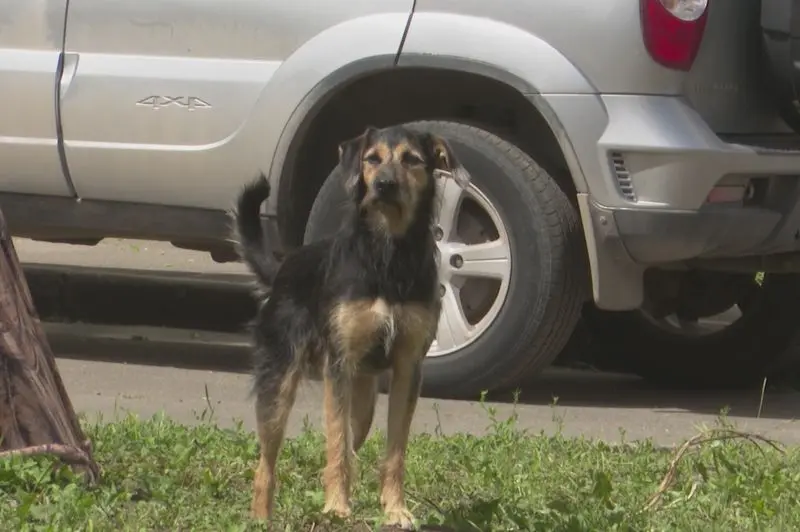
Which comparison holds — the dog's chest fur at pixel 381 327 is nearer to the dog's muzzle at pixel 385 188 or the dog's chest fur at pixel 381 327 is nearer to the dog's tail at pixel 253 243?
the dog's muzzle at pixel 385 188

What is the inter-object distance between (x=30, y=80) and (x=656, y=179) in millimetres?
2651

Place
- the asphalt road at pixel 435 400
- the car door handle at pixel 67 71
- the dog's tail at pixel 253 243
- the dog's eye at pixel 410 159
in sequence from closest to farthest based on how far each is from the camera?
the dog's eye at pixel 410 159, the dog's tail at pixel 253 243, the asphalt road at pixel 435 400, the car door handle at pixel 67 71

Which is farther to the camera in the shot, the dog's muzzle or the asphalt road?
the asphalt road

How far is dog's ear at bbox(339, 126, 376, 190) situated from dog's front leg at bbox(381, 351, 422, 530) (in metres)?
0.54

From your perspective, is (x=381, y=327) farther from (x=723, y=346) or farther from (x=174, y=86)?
(x=723, y=346)

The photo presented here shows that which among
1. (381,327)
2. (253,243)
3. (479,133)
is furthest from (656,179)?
(381,327)

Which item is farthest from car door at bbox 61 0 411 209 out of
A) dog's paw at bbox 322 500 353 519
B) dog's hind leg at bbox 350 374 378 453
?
dog's paw at bbox 322 500 353 519

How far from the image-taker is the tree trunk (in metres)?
4.15

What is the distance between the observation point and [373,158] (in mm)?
4430

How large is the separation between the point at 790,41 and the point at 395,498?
262 cm

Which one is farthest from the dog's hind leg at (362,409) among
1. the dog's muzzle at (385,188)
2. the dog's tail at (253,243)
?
the dog's muzzle at (385,188)

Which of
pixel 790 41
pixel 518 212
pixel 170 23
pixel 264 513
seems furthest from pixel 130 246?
pixel 264 513

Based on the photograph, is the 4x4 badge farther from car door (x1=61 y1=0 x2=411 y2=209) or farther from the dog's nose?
the dog's nose

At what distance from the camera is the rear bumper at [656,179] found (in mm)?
5637
